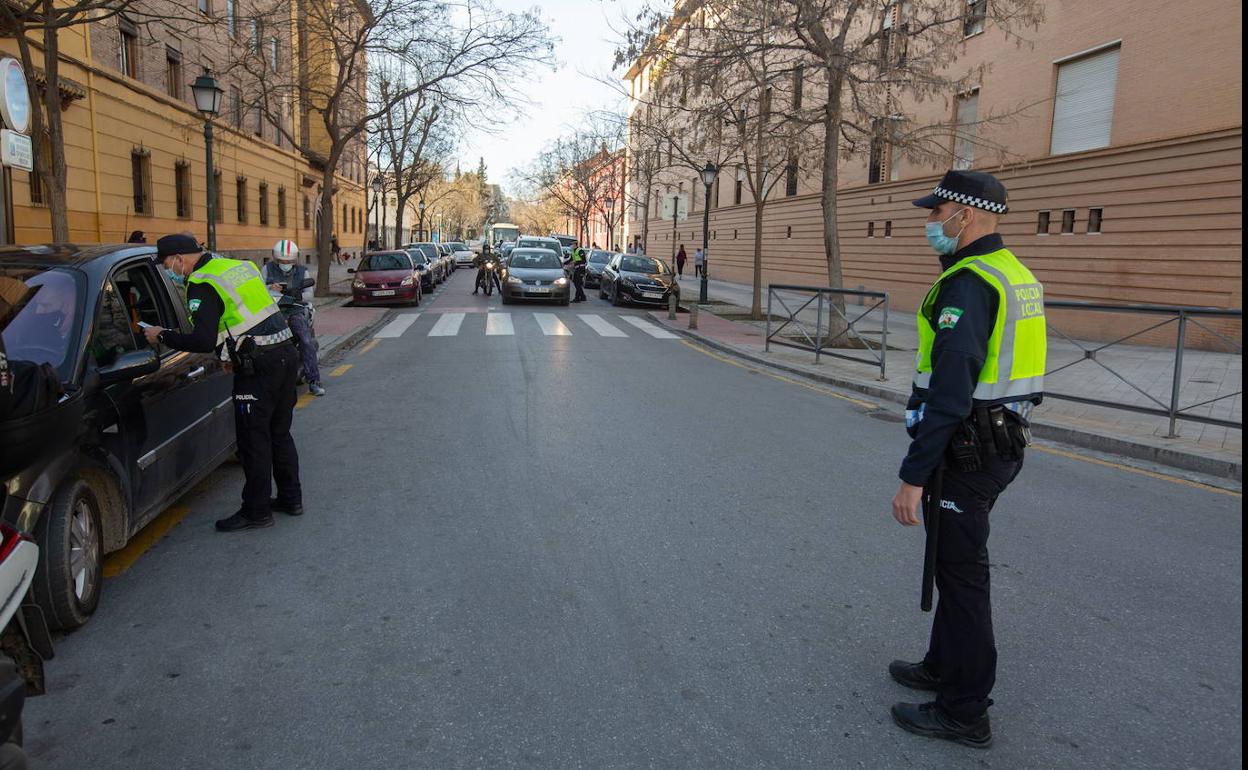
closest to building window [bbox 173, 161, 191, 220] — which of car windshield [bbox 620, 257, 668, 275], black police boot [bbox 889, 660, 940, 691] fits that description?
car windshield [bbox 620, 257, 668, 275]

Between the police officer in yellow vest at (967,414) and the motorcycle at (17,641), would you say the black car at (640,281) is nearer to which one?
the police officer in yellow vest at (967,414)

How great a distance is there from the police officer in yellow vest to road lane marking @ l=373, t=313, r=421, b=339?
46.9 ft

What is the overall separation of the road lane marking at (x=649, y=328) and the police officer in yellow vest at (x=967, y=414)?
46.1ft

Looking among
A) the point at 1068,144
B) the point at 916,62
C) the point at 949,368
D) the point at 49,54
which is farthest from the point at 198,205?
the point at 949,368

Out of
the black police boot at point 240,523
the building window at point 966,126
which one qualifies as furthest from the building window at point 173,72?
the black police boot at point 240,523

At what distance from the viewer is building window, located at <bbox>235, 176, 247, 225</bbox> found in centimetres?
3072

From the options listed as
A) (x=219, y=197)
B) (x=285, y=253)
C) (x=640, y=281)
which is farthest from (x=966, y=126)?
(x=219, y=197)

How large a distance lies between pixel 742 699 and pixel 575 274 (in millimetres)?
23167

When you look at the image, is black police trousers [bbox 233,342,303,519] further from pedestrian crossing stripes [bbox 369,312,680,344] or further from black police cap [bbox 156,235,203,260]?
pedestrian crossing stripes [bbox 369,312,680,344]

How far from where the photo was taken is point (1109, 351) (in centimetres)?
952

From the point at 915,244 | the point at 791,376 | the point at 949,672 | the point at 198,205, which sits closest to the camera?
the point at 949,672

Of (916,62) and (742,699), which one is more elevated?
(916,62)

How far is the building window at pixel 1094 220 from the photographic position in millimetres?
16953

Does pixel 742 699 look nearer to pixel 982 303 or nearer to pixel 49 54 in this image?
pixel 982 303
